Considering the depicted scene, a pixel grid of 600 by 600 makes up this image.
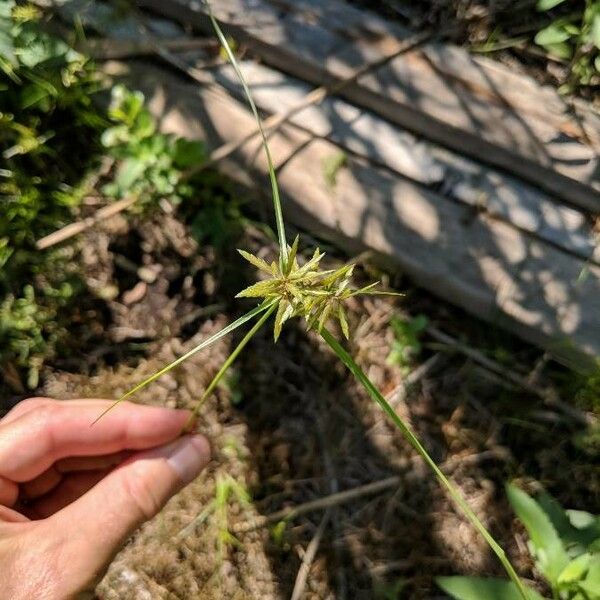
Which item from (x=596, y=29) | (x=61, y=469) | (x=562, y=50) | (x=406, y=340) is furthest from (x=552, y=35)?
(x=61, y=469)

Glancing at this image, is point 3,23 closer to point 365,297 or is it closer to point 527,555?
point 365,297

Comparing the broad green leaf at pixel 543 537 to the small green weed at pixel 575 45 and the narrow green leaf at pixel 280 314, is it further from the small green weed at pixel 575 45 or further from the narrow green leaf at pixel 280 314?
the small green weed at pixel 575 45

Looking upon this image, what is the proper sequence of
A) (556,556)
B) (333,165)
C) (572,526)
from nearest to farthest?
(556,556)
(572,526)
(333,165)

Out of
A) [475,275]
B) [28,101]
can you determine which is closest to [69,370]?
[28,101]

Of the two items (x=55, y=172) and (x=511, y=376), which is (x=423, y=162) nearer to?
(x=511, y=376)

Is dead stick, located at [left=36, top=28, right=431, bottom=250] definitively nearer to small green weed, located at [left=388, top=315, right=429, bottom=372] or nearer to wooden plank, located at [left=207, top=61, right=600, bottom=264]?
wooden plank, located at [left=207, top=61, right=600, bottom=264]

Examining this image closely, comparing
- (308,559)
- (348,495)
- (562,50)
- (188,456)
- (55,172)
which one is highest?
(562,50)

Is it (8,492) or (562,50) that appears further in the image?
(562,50)

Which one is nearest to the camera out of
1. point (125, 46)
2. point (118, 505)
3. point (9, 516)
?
point (118, 505)
